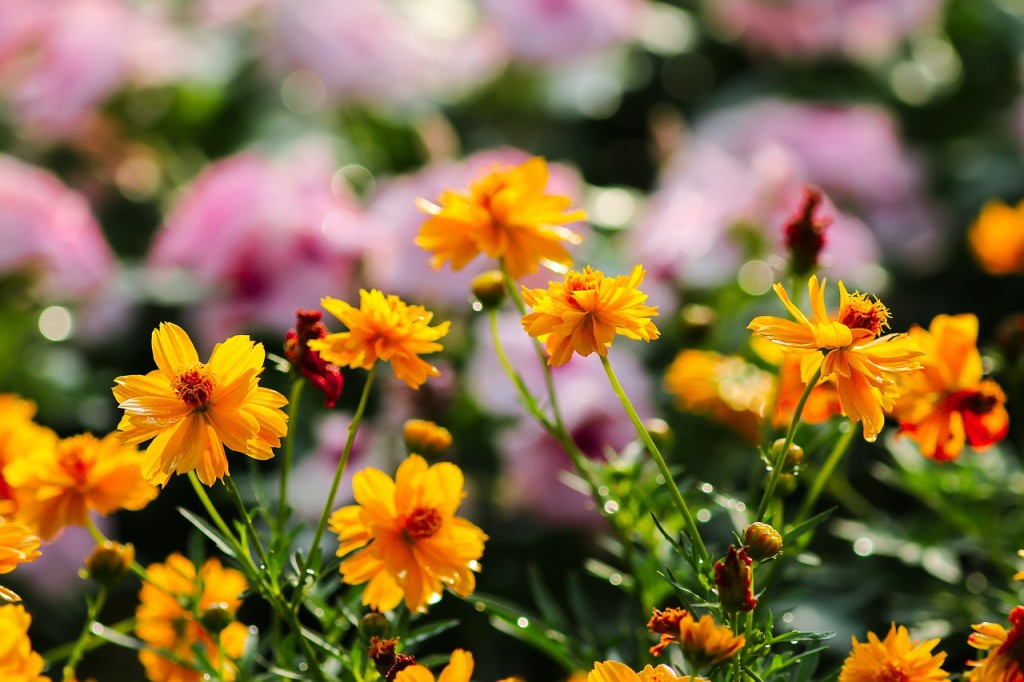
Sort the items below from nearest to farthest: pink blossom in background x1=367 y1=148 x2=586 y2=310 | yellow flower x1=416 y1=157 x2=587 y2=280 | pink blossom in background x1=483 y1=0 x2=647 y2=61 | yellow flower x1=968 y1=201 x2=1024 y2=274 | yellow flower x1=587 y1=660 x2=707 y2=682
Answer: yellow flower x1=587 y1=660 x2=707 y2=682, yellow flower x1=416 y1=157 x2=587 y2=280, yellow flower x1=968 y1=201 x2=1024 y2=274, pink blossom in background x1=367 y1=148 x2=586 y2=310, pink blossom in background x1=483 y1=0 x2=647 y2=61

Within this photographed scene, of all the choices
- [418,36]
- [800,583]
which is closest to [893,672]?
[800,583]

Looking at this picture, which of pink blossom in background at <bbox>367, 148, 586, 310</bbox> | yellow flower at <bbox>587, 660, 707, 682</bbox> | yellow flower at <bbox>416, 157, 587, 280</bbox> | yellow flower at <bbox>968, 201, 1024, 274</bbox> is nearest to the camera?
yellow flower at <bbox>587, 660, 707, 682</bbox>

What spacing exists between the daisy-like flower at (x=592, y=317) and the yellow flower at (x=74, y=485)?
0.18 meters

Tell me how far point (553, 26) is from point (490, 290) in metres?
0.79

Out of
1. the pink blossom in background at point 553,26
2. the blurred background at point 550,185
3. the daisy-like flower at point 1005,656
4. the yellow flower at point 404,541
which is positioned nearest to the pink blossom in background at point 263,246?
the blurred background at point 550,185

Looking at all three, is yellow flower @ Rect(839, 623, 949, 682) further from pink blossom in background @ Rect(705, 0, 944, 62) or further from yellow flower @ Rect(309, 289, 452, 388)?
pink blossom in background @ Rect(705, 0, 944, 62)

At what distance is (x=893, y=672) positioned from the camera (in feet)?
1.25

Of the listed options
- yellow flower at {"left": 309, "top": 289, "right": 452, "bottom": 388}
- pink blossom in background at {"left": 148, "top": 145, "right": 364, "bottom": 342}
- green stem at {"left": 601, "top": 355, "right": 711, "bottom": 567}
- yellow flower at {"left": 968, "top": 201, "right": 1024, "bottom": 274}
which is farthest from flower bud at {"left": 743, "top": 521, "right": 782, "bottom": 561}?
pink blossom in background at {"left": 148, "top": 145, "right": 364, "bottom": 342}

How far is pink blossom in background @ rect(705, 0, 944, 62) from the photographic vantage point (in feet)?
4.28

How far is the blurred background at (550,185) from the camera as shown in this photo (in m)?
0.78

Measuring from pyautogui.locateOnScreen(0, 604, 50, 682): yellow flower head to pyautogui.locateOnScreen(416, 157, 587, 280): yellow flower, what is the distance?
20cm

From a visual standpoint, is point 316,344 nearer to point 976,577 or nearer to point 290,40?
point 976,577

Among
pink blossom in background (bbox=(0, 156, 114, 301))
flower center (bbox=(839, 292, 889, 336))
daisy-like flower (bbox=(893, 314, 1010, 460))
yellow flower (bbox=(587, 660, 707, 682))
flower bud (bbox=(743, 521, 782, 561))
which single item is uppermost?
flower center (bbox=(839, 292, 889, 336))

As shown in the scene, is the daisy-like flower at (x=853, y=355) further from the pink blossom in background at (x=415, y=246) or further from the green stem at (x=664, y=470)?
the pink blossom in background at (x=415, y=246)
